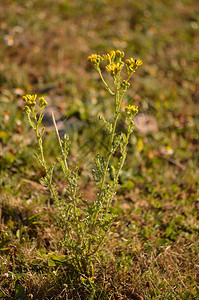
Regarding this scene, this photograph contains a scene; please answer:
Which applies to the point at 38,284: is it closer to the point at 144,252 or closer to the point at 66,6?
the point at 144,252

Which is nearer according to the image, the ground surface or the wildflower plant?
the wildflower plant

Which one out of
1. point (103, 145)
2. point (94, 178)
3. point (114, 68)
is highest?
point (114, 68)

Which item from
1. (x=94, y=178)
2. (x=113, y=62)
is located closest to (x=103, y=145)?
(x=94, y=178)

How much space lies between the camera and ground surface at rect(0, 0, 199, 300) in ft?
5.88

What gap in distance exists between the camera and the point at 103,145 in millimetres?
2652

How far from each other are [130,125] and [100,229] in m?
0.59

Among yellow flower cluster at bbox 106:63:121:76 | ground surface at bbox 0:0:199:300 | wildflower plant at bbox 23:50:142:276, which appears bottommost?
ground surface at bbox 0:0:199:300

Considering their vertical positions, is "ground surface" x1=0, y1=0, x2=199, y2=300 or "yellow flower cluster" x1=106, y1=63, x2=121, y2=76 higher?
→ "yellow flower cluster" x1=106, y1=63, x2=121, y2=76

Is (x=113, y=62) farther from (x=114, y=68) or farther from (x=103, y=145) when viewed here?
(x=103, y=145)

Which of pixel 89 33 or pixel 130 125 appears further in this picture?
pixel 89 33

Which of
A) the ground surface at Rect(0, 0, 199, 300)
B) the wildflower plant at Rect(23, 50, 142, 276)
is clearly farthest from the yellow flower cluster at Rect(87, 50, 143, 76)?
the ground surface at Rect(0, 0, 199, 300)

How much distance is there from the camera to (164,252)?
76.7 inches

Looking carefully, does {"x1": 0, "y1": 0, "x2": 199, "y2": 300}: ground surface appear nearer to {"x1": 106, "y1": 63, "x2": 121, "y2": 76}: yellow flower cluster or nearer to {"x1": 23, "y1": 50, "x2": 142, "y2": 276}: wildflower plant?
{"x1": 23, "y1": 50, "x2": 142, "y2": 276}: wildflower plant

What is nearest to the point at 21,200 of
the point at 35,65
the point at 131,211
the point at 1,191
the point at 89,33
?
the point at 1,191
